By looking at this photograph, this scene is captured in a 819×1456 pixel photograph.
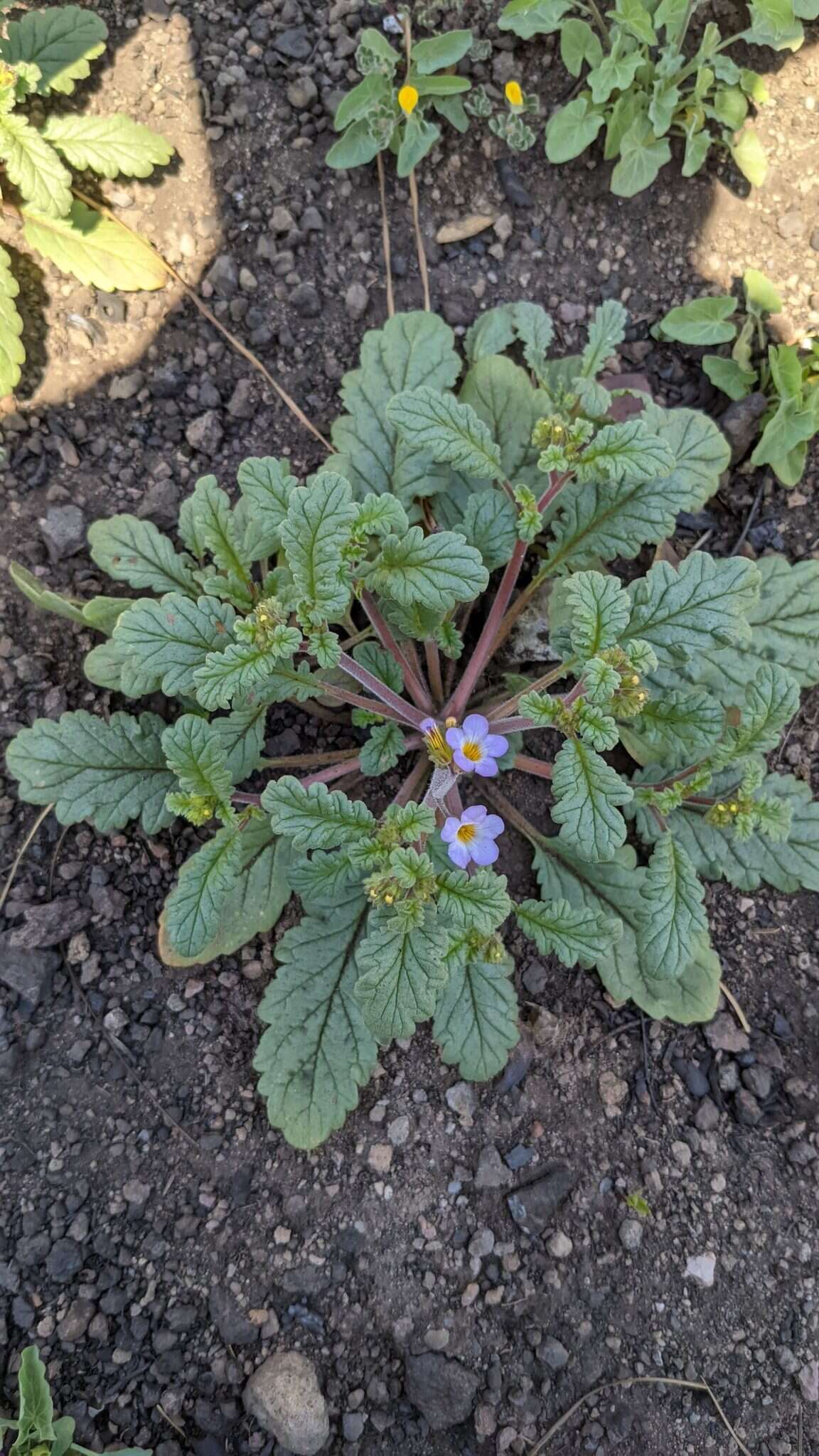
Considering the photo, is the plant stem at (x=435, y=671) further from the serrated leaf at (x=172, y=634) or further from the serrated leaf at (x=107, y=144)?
the serrated leaf at (x=107, y=144)

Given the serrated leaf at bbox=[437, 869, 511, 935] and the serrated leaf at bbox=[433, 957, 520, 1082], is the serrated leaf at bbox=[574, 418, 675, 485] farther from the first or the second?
the serrated leaf at bbox=[433, 957, 520, 1082]

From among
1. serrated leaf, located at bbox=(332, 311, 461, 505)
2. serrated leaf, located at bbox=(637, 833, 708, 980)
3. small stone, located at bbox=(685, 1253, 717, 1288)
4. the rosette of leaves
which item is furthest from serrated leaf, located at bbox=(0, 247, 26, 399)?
small stone, located at bbox=(685, 1253, 717, 1288)

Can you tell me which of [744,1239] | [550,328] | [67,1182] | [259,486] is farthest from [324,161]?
[744,1239]

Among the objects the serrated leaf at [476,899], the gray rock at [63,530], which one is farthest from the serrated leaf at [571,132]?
the serrated leaf at [476,899]

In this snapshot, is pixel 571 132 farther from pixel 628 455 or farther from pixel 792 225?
pixel 628 455

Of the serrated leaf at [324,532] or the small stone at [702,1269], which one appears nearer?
the serrated leaf at [324,532]

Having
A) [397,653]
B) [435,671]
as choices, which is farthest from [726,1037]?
[397,653]

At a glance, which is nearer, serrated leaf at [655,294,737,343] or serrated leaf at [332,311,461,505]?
serrated leaf at [332,311,461,505]
